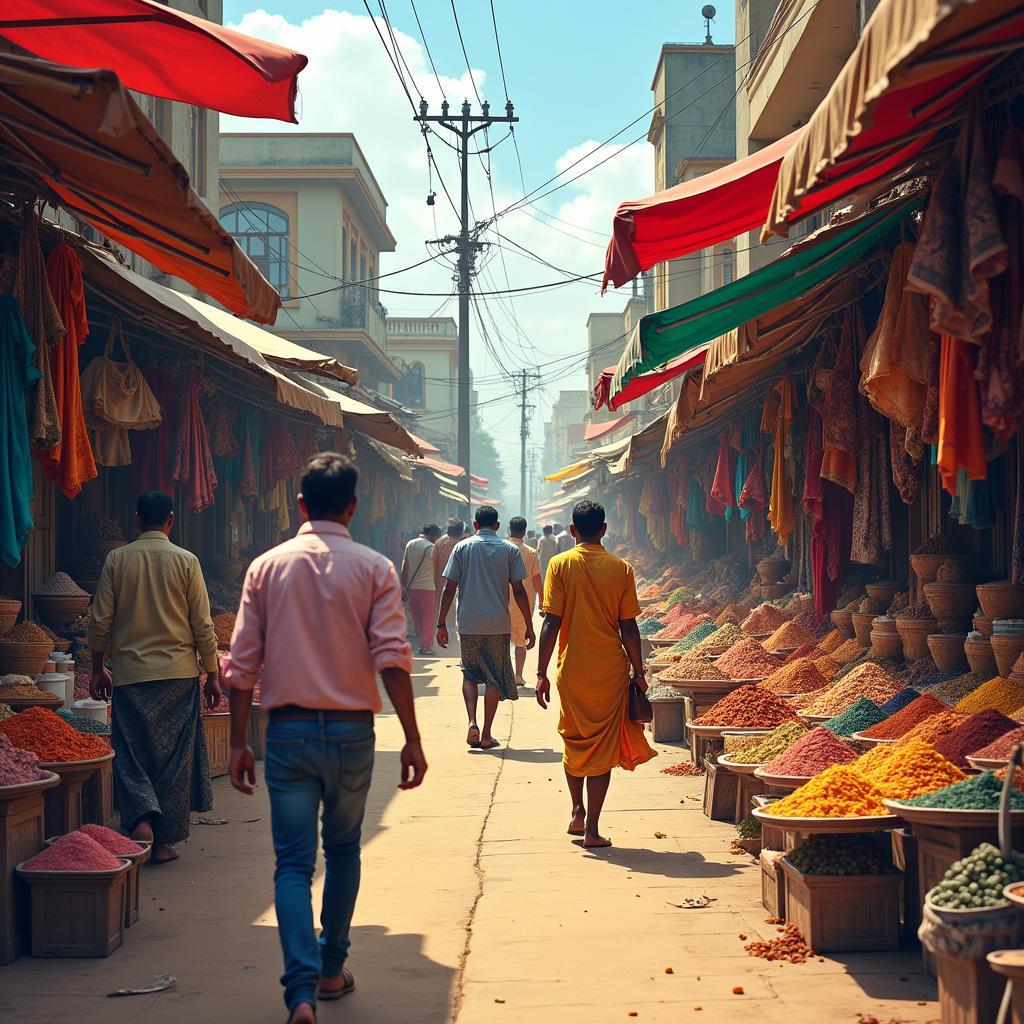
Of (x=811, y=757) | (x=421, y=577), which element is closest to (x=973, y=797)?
(x=811, y=757)

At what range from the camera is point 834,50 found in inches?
540

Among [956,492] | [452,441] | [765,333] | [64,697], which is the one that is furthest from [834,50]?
[452,441]

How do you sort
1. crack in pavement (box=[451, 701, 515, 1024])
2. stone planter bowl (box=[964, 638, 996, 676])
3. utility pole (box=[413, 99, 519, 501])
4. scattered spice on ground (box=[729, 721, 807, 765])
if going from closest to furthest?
crack in pavement (box=[451, 701, 515, 1024]) → scattered spice on ground (box=[729, 721, 807, 765]) → stone planter bowl (box=[964, 638, 996, 676]) → utility pole (box=[413, 99, 519, 501])

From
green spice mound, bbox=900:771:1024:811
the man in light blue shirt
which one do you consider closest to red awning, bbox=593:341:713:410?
the man in light blue shirt

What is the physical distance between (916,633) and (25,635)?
5834 mm

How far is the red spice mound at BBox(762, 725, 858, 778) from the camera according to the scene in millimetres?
5766

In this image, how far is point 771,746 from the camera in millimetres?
6664

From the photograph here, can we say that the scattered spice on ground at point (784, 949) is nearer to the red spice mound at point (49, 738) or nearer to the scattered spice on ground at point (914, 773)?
the scattered spice on ground at point (914, 773)

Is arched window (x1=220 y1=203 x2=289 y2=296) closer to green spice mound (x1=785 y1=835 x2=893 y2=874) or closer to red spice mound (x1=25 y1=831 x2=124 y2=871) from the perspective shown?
red spice mound (x1=25 y1=831 x2=124 y2=871)

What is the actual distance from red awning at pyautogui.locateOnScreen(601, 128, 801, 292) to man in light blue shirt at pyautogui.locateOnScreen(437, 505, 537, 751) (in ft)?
12.4

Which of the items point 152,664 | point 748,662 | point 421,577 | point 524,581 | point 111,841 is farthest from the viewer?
point 421,577

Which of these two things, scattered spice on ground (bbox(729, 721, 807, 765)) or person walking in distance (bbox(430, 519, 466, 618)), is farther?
person walking in distance (bbox(430, 519, 466, 618))

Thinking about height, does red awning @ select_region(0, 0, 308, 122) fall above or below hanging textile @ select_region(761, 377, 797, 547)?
above

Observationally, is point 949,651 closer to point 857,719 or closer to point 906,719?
point 857,719
